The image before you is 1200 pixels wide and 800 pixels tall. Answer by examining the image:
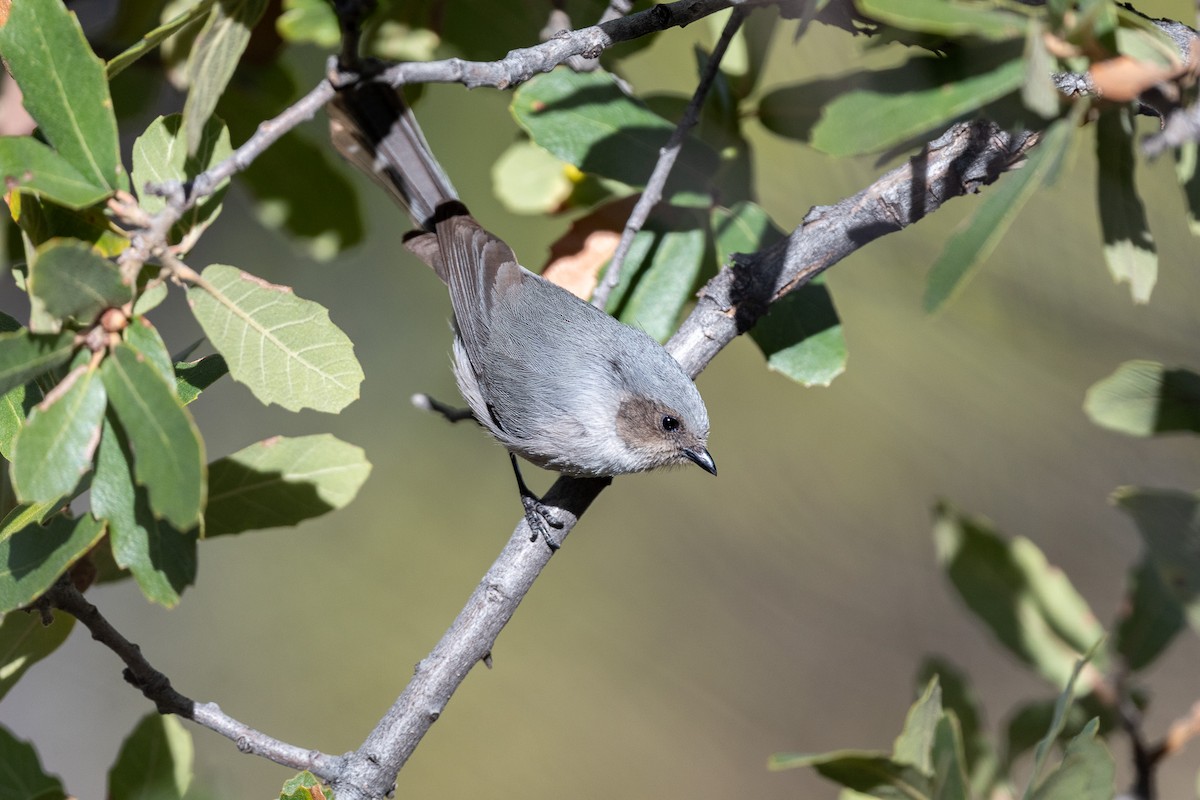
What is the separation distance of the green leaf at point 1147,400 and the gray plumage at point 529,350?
756mm

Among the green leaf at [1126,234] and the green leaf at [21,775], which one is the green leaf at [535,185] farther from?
the green leaf at [21,775]

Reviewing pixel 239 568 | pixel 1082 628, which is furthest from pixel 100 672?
pixel 1082 628


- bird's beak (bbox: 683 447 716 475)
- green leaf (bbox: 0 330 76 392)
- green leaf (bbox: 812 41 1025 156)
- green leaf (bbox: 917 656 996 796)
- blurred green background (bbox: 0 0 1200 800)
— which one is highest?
green leaf (bbox: 0 330 76 392)

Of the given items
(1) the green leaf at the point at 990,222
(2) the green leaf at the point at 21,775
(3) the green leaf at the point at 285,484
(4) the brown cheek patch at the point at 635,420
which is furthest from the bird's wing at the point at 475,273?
(1) the green leaf at the point at 990,222

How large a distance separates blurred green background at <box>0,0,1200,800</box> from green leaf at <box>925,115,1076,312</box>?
3.77ft

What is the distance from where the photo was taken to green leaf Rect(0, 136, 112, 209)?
1.00 m

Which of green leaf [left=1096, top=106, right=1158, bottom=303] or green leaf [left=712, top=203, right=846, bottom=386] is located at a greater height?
green leaf [left=1096, top=106, right=1158, bottom=303]

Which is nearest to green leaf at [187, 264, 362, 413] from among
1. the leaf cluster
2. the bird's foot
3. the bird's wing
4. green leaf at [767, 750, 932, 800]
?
the leaf cluster

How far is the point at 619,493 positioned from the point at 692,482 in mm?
329

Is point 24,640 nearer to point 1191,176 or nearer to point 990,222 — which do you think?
point 990,222

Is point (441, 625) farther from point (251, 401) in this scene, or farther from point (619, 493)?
point (251, 401)

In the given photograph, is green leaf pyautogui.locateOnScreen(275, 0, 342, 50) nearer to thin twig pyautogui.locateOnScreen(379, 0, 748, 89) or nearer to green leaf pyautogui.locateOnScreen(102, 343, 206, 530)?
thin twig pyautogui.locateOnScreen(379, 0, 748, 89)

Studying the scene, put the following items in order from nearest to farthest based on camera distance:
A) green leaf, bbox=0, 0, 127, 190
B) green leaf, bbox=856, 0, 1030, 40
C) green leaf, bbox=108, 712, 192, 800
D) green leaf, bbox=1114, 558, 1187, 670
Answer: green leaf, bbox=856, 0, 1030, 40 → green leaf, bbox=0, 0, 127, 190 → green leaf, bbox=108, 712, 192, 800 → green leaf, bbox=1114, 558, 1187, 670

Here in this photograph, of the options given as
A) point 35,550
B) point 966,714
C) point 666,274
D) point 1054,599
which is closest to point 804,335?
point 666,274
